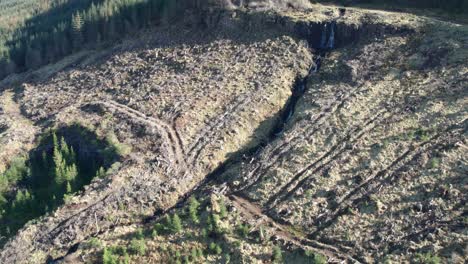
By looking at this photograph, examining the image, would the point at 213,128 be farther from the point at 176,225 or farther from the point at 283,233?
the point at 283,233

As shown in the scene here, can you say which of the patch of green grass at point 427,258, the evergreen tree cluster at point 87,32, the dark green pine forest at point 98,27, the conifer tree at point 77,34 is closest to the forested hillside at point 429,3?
the dark green pine forest at point 98,27

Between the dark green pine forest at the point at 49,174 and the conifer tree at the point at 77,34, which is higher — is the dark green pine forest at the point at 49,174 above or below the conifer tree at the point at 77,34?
below

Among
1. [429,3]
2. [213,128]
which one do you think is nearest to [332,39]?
[429,3]

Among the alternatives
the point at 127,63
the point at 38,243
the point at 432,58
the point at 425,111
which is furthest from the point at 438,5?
the point at 38,243

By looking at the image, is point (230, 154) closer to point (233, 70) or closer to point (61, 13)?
point (233, 70)

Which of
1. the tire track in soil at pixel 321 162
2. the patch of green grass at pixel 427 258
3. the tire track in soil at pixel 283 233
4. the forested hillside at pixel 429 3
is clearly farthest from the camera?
the forested hillside at pixel 429 3

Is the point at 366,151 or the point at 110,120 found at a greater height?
the point at 366,151

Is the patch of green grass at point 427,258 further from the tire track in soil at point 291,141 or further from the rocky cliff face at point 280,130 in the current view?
the tire track in soil at point 291,141

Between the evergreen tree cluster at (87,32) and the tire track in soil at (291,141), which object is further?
the evergreen tree cluster at (87,32)
